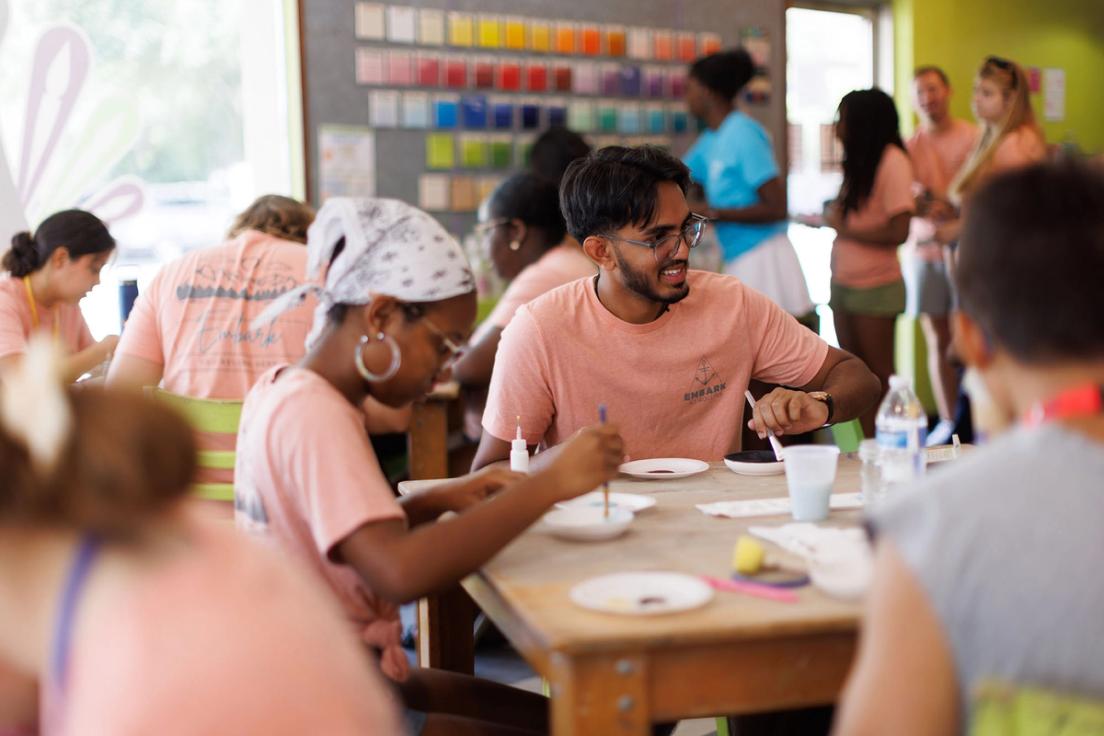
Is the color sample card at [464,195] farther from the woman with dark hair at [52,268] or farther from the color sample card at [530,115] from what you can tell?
the woman with dark hair at [52,268]

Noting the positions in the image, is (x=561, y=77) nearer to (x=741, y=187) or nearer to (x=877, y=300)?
(x=741, y=187)

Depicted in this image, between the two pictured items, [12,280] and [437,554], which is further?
[12,280]

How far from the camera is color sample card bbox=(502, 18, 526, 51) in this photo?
5.38 m

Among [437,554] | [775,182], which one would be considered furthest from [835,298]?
[437,554]

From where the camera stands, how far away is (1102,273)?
1.00 meters

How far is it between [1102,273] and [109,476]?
0.86 m

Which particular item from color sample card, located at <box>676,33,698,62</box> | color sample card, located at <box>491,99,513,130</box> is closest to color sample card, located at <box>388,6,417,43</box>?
color sample card, located at <box>491,99,513,130</box>

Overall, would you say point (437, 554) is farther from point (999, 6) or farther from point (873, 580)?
point (999, 6)

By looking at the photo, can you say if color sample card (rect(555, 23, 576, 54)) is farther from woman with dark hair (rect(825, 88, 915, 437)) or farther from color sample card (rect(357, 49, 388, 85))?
woman with dark hair (rect(825, 88, 915, 437))

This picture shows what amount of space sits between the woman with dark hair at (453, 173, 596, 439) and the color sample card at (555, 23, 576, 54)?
173cm

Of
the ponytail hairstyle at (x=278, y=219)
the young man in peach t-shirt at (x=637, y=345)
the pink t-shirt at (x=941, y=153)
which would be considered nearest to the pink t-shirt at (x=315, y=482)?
the young man in peach t-shirt at (x=637, y=345)

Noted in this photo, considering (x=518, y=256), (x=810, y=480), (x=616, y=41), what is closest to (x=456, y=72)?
(x=616, y=41)

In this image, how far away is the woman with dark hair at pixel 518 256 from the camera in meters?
3.59

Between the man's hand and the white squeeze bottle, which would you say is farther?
the man's hand
